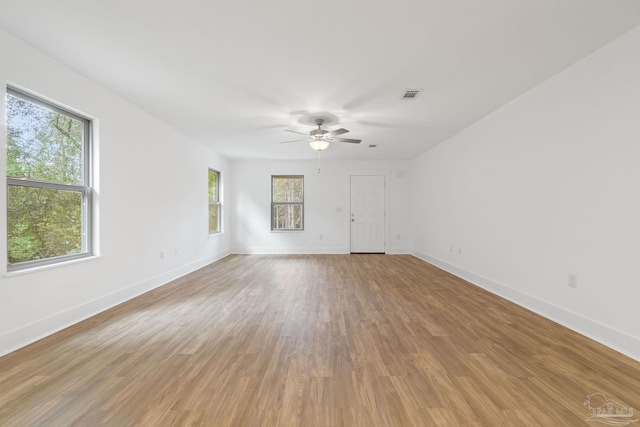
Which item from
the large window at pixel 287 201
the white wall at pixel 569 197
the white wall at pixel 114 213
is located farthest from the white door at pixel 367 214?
the white wall at pixel 114 213

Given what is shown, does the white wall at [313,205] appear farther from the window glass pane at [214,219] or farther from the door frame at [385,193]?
the window glass pane at [214,219]

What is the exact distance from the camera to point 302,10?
6.08 feet

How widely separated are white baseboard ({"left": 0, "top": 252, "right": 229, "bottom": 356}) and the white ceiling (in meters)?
2.33

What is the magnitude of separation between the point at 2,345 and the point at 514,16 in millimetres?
Answer: 4405

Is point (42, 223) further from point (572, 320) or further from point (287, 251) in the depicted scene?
point (287, 251)

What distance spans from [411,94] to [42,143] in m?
3.72

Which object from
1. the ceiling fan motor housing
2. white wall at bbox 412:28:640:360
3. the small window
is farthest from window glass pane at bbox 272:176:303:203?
white wall at bbox 412:28:640:360

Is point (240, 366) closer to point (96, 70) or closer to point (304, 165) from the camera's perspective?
point (96, 70)

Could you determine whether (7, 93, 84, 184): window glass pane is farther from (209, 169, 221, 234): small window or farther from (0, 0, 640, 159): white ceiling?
(209, 169, 221, 234): small window

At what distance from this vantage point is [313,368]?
1.87 meters

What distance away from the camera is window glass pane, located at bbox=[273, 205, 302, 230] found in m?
7.29

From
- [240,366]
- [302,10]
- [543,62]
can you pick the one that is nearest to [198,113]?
[302,10]

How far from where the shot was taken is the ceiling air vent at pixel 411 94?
3021 mm

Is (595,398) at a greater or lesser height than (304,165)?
lesser
